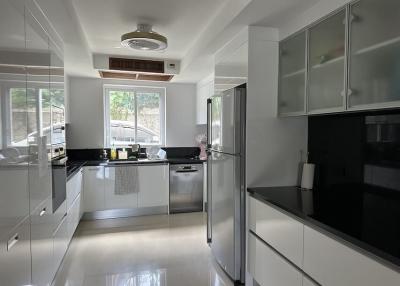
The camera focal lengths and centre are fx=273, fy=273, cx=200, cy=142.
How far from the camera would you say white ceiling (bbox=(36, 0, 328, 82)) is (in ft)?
6.50

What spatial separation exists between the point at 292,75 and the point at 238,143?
701mm

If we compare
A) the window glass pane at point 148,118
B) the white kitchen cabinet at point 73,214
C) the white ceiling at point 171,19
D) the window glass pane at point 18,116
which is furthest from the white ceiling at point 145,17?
the white kitchen cabinet at point 73,214

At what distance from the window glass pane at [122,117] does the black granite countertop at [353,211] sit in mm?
→ 3160

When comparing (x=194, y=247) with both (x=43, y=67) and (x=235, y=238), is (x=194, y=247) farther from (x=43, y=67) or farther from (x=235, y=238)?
(x=43, y=67)

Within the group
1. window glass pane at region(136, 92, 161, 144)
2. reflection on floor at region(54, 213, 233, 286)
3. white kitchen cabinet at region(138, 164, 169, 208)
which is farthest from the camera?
window glass pane at region(136, 92, 161, 144)

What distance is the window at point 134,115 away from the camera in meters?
4.80

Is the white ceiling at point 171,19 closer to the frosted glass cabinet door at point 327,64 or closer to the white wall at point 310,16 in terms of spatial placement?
the white wall at point 310,16

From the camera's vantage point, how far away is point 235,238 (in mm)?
2402

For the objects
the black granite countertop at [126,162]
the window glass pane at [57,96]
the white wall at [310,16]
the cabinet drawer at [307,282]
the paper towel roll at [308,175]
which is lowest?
the cabinet drawer at [307,282]

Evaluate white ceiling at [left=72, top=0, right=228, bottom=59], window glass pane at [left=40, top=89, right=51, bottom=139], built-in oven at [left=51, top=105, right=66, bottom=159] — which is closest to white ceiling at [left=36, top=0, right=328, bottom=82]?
white ceiling at [left=72, top=0, right=228, bottom=59]

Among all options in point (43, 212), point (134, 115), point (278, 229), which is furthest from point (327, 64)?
point (134, 115)

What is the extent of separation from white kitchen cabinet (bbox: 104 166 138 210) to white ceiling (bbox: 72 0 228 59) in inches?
74.6

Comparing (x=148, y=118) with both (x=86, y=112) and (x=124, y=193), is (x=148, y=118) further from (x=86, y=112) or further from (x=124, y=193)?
(x=124, y=193)

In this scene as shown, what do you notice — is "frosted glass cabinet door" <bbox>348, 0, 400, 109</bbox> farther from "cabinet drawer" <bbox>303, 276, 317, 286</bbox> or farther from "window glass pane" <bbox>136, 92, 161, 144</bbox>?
"window glass pane" <bbox>136, 92, 161, 144</bbox>
